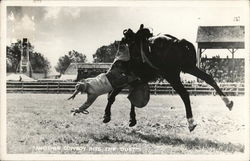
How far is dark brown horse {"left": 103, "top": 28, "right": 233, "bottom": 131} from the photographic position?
5684 mm

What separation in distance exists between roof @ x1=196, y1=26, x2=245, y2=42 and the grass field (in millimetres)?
726

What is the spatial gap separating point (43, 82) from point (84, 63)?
0.67 meters

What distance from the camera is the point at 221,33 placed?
235 inches

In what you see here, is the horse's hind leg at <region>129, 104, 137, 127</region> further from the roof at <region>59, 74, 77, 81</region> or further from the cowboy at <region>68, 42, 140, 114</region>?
the roof at <region>59, 74, 77, 81</region>

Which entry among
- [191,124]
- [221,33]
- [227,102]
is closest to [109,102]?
[191,124]

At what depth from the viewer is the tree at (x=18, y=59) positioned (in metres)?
5.96

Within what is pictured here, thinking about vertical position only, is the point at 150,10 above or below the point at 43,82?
above

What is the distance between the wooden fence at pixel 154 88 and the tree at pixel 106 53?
0.43 meters

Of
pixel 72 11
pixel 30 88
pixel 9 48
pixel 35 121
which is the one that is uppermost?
pixel 72 11

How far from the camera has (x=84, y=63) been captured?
19.8 feet

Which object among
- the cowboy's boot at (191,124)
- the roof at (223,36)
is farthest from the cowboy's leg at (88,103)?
the roof at (223,36)

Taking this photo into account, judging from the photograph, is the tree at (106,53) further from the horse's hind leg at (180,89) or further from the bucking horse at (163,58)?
the horse's hind leg at (180,89)

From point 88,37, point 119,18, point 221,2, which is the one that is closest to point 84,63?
point 88,37

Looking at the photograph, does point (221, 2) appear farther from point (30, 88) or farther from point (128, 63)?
point (30, 88)
